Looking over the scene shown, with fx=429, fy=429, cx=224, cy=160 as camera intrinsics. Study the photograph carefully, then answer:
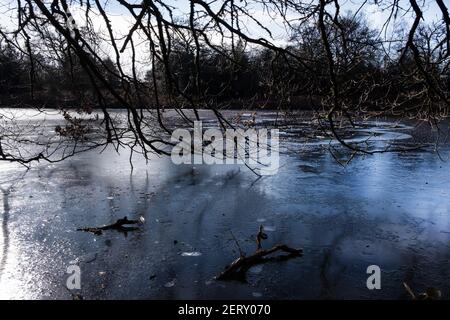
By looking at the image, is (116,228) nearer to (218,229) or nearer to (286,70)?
(218,229)

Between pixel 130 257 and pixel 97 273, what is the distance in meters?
0.40

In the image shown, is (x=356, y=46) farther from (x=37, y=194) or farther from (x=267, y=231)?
(x=37, y=194)

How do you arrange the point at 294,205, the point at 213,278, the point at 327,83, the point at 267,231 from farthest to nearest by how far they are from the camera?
the point at 294,205 → the point at 267,231 → the point at 327,83 → the point at 213,278

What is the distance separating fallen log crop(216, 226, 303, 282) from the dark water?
0.31ft

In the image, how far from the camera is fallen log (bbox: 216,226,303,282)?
3703 mm

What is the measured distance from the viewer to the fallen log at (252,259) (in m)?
3.70

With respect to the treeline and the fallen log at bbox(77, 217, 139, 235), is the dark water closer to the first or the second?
the fallen log at bbox(77, 217, 139, 235)

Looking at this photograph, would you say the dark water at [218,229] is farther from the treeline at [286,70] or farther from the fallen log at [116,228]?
the treeline at [286,70]

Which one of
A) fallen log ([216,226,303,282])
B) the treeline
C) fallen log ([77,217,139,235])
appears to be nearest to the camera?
the treeline

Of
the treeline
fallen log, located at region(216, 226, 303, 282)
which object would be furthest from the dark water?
the treeline

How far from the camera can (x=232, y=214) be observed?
18.0 ft

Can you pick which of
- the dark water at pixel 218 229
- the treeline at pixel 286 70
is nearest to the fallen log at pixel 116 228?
the dark water at pixel 218 229

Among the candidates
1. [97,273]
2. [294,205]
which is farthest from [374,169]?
[97,273]

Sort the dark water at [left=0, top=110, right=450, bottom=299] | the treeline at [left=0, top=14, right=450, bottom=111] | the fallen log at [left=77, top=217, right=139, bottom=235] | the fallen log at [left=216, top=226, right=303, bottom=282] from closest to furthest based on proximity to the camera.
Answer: the treeline at [left=0, top=14, right=450, bottom=111]
the dark water at [left=0, top=110, right=450, bottom=299]
the fallen log at [left=216, top=226, right=303, bottom=282]
the fallen log at [left=77, top=217, right=139, bottom=235]
